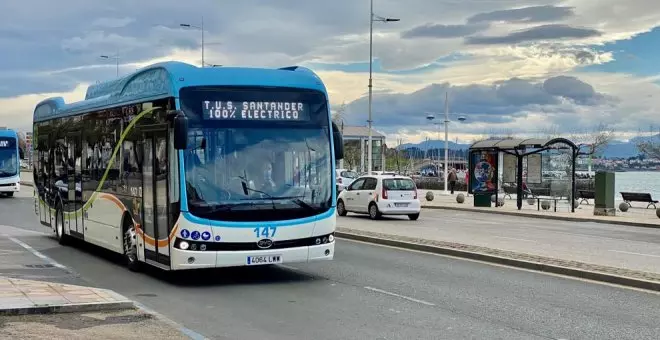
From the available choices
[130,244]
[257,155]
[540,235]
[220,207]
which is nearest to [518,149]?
[540,235]

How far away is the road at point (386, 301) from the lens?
8.48 meters

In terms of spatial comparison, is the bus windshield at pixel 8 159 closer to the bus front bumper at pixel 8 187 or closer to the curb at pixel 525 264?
the bus front bumper at pixel 8 187

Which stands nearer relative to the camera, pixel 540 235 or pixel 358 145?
pixel 540 235

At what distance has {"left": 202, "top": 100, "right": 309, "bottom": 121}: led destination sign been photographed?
11.4m

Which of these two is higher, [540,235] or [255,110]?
[255,110]

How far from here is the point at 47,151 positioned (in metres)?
18.9

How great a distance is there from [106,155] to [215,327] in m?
6.70

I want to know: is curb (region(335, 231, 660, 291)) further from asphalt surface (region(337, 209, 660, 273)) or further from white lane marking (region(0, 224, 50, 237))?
white lane marking (region(0, 224, 50, 237))

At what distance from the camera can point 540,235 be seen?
2131 centimetres

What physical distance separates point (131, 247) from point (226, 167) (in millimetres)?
2888

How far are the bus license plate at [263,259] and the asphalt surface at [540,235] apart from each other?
6.30 metres

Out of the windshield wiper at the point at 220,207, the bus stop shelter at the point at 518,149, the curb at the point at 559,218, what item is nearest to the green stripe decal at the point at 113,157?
the windshield wiper at the point at 220,207

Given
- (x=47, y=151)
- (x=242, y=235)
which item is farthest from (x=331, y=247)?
(x=47, y=151)

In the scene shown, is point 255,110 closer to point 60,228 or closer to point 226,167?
point 226,167
